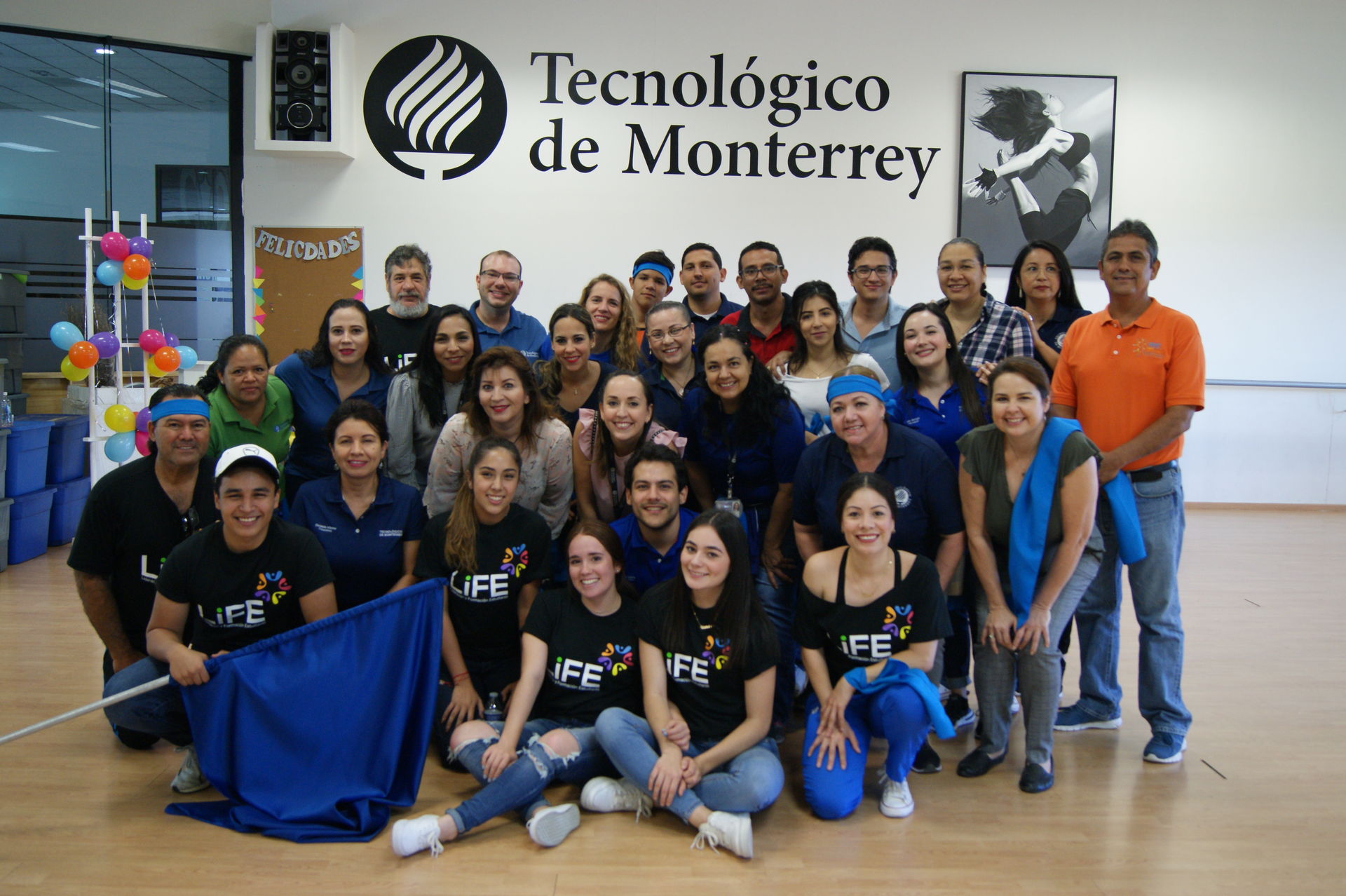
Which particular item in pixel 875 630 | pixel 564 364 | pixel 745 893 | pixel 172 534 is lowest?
pixel 745 893

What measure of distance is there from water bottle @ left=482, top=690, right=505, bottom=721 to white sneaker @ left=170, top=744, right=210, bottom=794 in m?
0.83

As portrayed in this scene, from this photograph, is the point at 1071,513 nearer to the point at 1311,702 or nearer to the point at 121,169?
the point at 1311,702

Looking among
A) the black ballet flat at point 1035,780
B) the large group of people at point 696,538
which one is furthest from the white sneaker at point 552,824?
the black ballet flat at point 1035,780

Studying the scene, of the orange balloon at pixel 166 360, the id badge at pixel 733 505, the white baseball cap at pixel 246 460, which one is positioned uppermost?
the orange balloon at pixel 166 360

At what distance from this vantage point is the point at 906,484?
306 centimetres

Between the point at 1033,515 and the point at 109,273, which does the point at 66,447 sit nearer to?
the point at 109,273

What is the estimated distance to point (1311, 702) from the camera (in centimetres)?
366

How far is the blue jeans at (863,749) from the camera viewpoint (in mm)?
2686

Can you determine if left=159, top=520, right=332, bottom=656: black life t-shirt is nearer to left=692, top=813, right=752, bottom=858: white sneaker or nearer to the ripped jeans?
the ripped jeans

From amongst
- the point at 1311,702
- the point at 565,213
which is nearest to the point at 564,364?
the point at 1311,702

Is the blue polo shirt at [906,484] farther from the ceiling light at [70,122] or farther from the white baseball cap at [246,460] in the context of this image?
the ceiling light at [70,122]

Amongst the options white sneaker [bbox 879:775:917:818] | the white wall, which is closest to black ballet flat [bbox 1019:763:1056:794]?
white sneaker [bbox 879:775:917:818]

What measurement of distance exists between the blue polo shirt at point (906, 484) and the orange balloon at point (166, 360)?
4.84m

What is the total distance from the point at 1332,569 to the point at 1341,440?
249 cm
